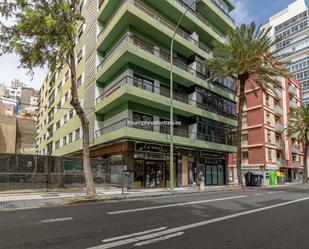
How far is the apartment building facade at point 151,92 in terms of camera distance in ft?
77.8

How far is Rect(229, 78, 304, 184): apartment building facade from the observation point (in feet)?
148

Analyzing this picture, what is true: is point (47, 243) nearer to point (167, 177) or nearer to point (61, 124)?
point (167, 177)

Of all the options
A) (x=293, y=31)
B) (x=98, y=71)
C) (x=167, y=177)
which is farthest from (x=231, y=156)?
(x=293, y=31)

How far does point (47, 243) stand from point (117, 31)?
74.8 ft

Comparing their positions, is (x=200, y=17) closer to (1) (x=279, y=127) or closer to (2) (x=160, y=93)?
(2) (x=160, y=93)

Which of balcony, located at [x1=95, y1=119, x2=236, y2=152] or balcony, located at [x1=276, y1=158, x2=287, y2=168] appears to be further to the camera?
balcony, located at [x1=276, y1=158, x2=287, y2=168]

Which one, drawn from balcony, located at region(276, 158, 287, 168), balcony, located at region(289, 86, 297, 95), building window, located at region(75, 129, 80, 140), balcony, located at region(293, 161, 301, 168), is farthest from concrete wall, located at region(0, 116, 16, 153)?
balcony, located at region(289, 86, 297, 95)

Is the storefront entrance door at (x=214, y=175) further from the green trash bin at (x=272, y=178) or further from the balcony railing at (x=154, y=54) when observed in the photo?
the balcony railing at (x=154, y=54)

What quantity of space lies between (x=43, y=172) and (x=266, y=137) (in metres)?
36.6

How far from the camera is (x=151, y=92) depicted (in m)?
23.9

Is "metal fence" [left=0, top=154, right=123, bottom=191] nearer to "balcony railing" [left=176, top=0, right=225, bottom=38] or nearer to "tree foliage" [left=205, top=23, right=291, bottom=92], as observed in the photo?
"tree foliage" [left=205, top=23, right=291, bottom=92]

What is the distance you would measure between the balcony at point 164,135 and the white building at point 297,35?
2230 inches

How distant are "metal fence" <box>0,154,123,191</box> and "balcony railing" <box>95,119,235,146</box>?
3.64 m

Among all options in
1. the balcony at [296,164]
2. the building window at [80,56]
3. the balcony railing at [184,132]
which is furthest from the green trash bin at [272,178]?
the building window at [80,56]
